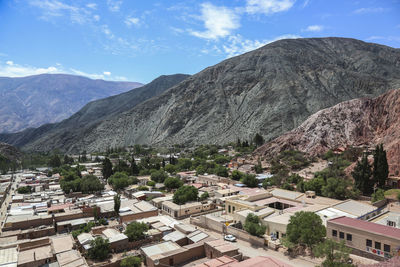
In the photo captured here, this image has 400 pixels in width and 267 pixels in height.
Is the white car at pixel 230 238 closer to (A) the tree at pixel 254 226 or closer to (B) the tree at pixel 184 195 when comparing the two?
(A) the tree at pixel 254 226

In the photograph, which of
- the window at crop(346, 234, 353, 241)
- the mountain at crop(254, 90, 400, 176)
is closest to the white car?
the window at crop(346, 234, 353, 241)

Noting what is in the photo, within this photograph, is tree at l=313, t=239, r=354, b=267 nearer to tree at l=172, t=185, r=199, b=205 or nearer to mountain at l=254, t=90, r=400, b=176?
tree at l=172, t=185, r=199, b=205

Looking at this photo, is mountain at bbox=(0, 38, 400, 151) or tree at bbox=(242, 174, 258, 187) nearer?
tree at bbox=(242, 174, 258, 187)

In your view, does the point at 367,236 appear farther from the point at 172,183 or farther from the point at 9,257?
the point at 172,183

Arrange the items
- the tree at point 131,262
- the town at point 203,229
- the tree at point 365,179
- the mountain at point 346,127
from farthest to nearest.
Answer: the mountain at point 346,127, the tree at point 365,179, the tree at point 131,262, the town at point 203,229

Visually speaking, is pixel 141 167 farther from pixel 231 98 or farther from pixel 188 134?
pixel 231 98

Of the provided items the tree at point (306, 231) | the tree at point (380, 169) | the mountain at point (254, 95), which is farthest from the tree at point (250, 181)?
the mountain at point (254, 95)
